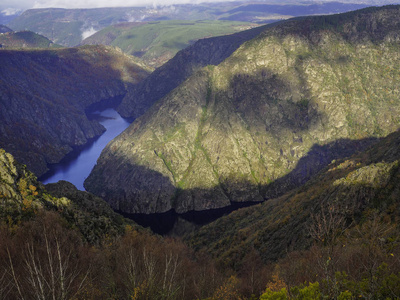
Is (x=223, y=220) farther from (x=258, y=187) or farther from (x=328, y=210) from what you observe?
(x=328, y=210)

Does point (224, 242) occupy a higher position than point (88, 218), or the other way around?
point (88, 218)

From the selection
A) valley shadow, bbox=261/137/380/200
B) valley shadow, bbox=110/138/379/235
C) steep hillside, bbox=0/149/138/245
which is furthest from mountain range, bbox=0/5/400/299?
valley shadow, bbox=110/138/379/235

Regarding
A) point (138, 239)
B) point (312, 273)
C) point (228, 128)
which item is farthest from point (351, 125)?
point (312, 273)

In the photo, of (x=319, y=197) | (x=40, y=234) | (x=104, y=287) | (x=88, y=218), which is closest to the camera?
(x=104, y=287)

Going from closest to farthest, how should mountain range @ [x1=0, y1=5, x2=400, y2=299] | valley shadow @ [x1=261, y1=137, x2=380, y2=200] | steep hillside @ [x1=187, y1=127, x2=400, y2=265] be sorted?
mountain range @ [x1=0, y1=5, x2=400, y2=299]
steep hillside @ [x1=187, y1=127, x2=400, y2=265]
valley shadow @ [x1=261, y1=137, x2=380, y2=200]

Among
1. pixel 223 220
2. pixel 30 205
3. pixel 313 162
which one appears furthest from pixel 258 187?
pixel 30 205

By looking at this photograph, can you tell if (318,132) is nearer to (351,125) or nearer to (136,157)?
(351,125)

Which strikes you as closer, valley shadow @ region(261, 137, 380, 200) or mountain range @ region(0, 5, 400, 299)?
mountain range @ region(0, 5, 400, 299)

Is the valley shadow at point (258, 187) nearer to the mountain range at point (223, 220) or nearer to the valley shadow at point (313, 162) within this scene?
the valley shadow at point (313, 162)

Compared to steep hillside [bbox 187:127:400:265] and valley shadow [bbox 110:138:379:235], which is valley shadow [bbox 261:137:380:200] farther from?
steep hillside [bbox 187:127:400:265]

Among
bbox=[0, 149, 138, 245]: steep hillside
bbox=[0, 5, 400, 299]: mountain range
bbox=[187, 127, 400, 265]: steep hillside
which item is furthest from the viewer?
bbox=[0, 149, 138, 245]: steep hillside

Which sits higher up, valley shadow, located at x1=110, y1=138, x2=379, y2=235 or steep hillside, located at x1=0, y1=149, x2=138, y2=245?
steep hillside, located at x1=0, y1=149, x2=138, y2=245
